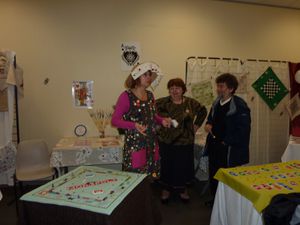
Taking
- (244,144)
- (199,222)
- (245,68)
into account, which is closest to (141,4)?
(245,68)

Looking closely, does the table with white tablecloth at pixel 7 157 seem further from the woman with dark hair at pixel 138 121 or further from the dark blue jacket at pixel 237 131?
the dark blue jacket at pixel 237 131

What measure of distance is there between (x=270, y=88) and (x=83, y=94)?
2.88 metres

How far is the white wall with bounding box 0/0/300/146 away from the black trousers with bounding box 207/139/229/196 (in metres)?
1.27

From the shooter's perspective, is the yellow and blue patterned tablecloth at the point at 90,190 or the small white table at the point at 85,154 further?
the small white table at the point at 85,154

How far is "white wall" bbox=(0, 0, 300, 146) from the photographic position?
11.0 feet

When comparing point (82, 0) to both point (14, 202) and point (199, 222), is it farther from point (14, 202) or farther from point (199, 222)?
point (199, 222)

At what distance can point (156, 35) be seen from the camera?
3664mm

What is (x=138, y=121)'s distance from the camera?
2104 mm

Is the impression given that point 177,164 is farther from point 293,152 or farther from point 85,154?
point 293,152

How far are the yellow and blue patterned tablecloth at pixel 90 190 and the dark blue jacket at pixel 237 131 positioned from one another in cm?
138

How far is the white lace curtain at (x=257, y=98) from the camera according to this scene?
12.4ft

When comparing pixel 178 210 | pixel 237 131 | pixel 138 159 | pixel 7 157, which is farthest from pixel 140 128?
pixel 7 157

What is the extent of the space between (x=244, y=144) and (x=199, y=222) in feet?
2.97

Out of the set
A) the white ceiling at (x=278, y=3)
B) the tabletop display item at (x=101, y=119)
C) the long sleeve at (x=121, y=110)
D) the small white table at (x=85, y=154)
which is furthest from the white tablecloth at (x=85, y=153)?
the white ceiling at (x=278, y=3)
